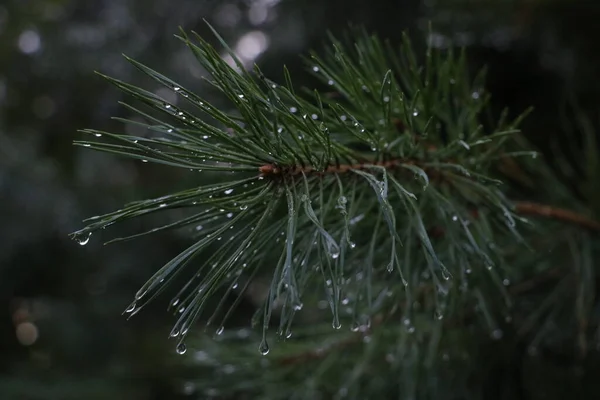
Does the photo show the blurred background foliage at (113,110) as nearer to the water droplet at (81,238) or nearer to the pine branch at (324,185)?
the pine branch at (324,185)

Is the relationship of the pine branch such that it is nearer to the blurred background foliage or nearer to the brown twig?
the brown twig

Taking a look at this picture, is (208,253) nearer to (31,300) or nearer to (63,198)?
(63,198)

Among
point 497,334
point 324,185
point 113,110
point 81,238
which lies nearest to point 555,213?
point 497,334

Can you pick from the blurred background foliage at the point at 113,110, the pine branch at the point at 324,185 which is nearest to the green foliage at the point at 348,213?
the pine branch at the point at 324,185

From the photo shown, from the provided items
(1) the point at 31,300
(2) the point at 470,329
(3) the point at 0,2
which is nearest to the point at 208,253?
(2) the point at 470,329

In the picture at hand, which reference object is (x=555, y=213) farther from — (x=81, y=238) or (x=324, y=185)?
(x=81, y=238)
